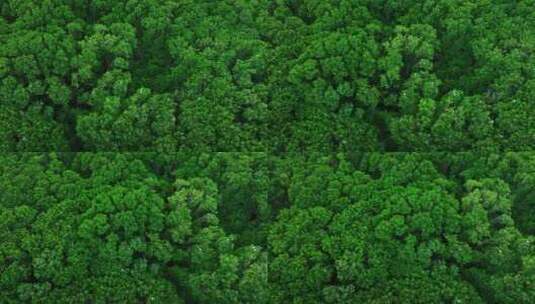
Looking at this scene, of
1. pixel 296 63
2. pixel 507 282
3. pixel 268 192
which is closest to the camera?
pixel 507 282

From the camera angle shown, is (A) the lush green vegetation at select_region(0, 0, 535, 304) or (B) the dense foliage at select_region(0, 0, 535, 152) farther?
(B) the dense foliage at select_region(0, 0, 535, 152)

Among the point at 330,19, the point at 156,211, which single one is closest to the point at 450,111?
the point at 330,19

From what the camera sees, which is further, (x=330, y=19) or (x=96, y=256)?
(x=330, y=19)

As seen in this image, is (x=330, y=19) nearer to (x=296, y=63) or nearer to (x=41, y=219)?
Answer: (x=296, y=63)

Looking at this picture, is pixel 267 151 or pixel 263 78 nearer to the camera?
pixel 267 151

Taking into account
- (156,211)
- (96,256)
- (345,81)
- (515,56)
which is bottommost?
(96,256)

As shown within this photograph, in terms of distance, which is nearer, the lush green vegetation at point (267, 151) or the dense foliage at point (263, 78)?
the lush green vegetation at point (267, 151)

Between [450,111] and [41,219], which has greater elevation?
[450,111]

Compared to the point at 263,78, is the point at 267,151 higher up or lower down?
lower down
